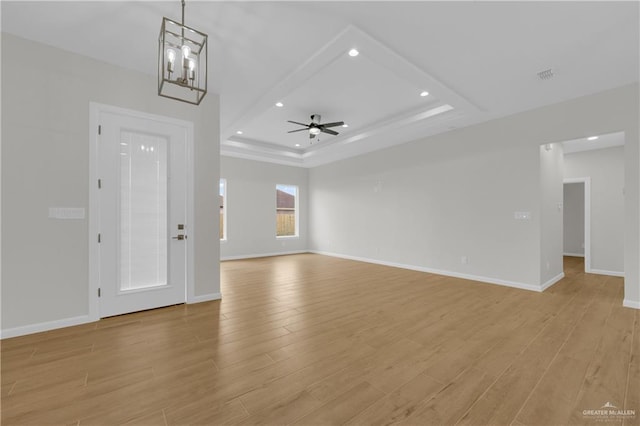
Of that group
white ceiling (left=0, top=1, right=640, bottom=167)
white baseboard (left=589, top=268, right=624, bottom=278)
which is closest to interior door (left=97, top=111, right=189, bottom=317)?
white ceiling (left=0, top=1, right=640, bottom=167)

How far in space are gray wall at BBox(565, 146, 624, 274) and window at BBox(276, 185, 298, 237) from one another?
288 inches

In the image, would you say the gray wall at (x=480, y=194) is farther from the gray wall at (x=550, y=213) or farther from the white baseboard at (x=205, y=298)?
the white baseboard at (x=205, y=298)

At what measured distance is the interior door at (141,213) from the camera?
2994mm

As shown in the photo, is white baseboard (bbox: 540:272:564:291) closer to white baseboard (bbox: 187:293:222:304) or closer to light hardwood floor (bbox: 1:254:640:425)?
light hardwood floor (bbox: 1:254:640:425)

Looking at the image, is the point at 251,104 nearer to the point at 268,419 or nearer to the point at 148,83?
the point at 148,83

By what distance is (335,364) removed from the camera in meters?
2.07

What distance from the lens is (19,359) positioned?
83.5 inches

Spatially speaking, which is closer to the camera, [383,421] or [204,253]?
[383,421]

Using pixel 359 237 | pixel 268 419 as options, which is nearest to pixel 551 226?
pixel 359 237

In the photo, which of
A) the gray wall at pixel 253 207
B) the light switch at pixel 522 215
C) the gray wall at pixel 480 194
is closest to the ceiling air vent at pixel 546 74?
the gray wall at pixel 480 194

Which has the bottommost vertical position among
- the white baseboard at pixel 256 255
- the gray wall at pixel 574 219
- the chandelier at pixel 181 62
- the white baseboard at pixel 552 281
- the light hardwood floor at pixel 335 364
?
the white baseboard at pixel 256 255

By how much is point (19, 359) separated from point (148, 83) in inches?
120

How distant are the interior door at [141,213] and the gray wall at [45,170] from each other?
0.57 feet

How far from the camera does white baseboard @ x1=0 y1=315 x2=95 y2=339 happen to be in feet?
8.12
